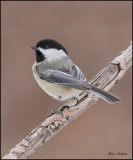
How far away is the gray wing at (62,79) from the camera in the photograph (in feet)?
5.90

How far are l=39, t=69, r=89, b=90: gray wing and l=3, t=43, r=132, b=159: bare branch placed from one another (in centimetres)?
13

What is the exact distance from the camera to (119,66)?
203 centimetres

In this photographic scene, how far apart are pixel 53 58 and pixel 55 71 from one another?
9 cm

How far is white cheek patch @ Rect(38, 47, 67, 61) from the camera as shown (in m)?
1.93

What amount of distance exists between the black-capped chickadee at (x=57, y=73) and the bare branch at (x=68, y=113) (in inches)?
2.5

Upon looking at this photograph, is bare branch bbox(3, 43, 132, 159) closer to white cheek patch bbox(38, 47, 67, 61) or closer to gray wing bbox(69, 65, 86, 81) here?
gray wing bbox(69, 65, 86, 81)

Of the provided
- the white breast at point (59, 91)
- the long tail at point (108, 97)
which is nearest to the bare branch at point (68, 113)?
the white breast at point (59, 91)

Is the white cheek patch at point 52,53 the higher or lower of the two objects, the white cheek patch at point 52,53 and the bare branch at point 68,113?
the higher

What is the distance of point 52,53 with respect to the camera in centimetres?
196

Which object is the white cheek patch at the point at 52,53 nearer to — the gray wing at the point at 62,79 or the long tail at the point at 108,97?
the gray wing at the point at 62,79

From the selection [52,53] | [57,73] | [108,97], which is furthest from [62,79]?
[108,97]

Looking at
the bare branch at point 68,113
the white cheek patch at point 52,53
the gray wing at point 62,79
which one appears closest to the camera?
the bare branch at point 68,113

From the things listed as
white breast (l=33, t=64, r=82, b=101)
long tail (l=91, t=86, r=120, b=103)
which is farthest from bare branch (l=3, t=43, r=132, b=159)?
long tail (l=91, t=86, r=120, b=103)

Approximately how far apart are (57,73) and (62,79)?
72mm
